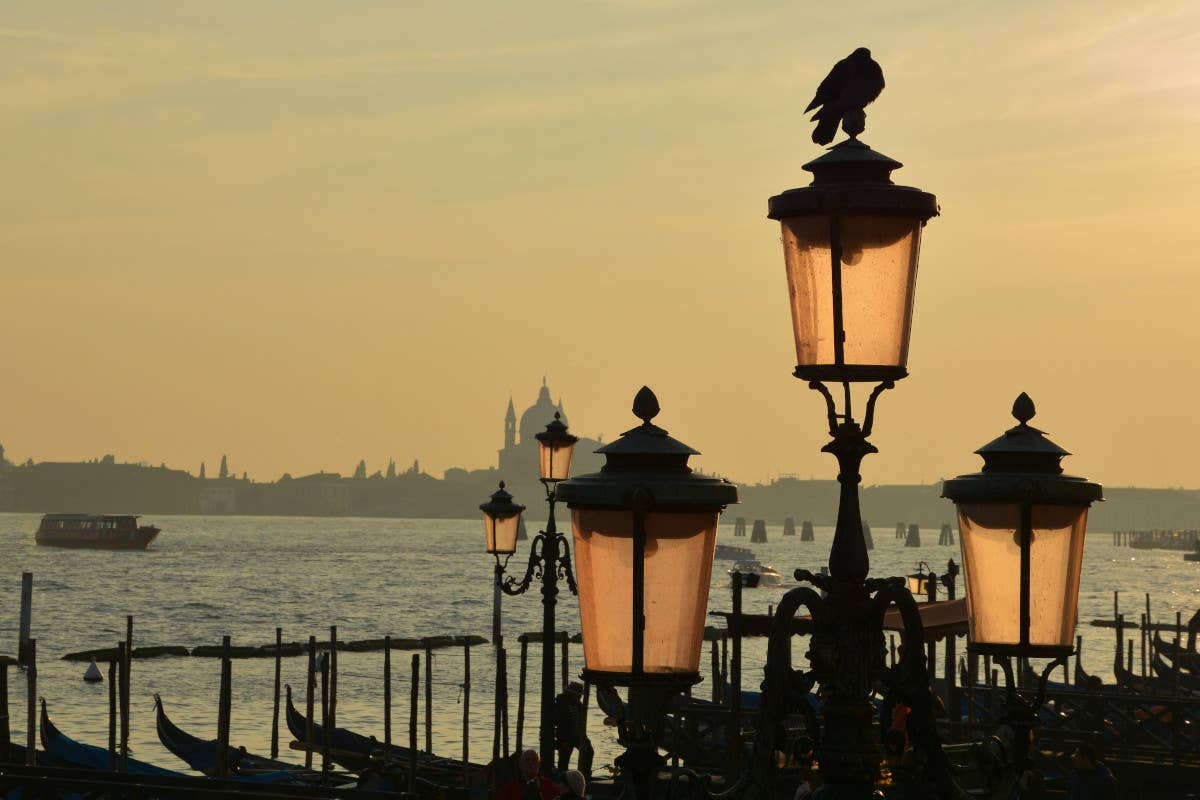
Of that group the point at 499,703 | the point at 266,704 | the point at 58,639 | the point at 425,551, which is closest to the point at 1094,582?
the point at 425,551

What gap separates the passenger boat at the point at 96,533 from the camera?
11944 cm

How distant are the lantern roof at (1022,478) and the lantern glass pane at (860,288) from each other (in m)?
0.81

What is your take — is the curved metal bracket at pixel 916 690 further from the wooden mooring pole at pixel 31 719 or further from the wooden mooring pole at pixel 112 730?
the wooden mooring pole at pixel 112 730

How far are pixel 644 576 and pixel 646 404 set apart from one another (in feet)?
1.57

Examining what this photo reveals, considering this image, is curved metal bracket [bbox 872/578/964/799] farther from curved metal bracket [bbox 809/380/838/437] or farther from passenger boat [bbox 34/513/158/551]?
passenger boat [bbox 34/513/158/551]

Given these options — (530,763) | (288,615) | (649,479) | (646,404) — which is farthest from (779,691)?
(288,615)

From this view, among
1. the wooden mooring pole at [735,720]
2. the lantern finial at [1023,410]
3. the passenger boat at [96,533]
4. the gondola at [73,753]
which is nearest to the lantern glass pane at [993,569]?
the lantern finial at [1023,410]

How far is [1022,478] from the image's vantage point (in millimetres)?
4824

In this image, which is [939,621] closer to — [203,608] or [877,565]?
[203,608]

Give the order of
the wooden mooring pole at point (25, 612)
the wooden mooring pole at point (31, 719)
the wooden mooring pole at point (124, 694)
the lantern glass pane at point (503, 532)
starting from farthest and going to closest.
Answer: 1. the wooden mooring pole at point (25, 612)
2. the wooden mooring pole at point (124, 694)
3. the wooden mooring pole at point (31, 719)
4. the lantern glass pane at point (503, 532)

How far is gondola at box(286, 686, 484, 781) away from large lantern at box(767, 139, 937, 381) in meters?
13.0

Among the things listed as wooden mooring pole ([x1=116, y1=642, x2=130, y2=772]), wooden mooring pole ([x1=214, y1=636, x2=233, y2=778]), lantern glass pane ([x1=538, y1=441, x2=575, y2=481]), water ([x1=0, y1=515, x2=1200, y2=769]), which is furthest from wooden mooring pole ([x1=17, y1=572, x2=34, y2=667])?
lantern glass pane ([x1=538, y1=441, x2=575, y2=481])

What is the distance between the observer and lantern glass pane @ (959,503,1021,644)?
4.80m

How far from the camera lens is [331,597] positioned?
78.0 metres
